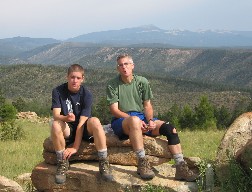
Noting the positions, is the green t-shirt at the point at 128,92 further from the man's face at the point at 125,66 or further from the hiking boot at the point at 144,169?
the hiking boot at the point at 144,169

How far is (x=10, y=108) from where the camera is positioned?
36.3 m

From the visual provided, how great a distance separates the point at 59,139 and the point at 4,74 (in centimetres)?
15660

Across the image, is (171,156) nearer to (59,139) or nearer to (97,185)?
(97,185)

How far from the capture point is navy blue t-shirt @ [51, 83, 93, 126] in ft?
26.6

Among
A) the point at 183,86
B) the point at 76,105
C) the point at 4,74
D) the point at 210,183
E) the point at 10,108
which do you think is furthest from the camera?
the point at 4,74

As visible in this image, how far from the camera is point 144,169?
25.2 ft

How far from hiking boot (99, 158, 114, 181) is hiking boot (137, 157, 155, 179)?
0.58 meters

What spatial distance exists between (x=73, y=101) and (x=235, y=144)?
338 centimetres

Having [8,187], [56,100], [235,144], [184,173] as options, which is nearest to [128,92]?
[56,100]

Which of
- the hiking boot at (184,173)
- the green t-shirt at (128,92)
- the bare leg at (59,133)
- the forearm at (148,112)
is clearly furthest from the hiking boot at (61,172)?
the hiking boot at (184,173)

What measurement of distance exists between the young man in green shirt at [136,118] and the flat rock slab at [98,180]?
21 centimetres

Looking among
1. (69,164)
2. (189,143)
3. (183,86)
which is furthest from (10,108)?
(183,86)

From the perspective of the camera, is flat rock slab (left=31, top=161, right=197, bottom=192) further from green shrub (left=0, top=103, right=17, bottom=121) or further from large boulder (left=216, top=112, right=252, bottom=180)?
green shrub (left=0, top=103, right=17, bottom=121)

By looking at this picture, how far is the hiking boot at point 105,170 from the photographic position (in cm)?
762
